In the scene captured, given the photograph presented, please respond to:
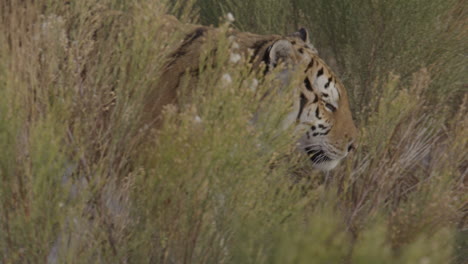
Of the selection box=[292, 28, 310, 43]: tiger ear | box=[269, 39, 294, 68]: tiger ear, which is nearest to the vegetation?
box=[269, 39, 294, 68]: tiger ear

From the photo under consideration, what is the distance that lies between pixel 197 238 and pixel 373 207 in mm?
1380

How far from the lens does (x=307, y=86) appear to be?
14.1 ft

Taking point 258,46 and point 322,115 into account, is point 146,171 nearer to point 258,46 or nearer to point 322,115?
point 258,46

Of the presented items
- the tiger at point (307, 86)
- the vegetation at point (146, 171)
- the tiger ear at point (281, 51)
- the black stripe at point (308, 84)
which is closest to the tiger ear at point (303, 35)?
the tiger at point (307, 86)

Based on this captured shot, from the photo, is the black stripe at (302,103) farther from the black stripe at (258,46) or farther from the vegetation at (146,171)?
the vegetation at (146,171)

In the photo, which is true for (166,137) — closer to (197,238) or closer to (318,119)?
(197,238)

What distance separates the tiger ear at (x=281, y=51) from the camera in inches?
157

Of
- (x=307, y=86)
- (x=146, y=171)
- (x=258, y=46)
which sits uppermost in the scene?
(x=258, y=46)

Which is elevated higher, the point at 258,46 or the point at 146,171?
the point at 258,46

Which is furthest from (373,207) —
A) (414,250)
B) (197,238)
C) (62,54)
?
(414,250)

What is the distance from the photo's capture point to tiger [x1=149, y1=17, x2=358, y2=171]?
158 inches

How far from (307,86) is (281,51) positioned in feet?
1.25

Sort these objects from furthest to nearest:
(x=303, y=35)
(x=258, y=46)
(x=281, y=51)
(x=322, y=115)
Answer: (x=303, y=35)
(x=322, y=115)
(x=258, y=46)
(x=281, y=51)

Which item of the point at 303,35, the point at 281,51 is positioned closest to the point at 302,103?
the point at 281,51
